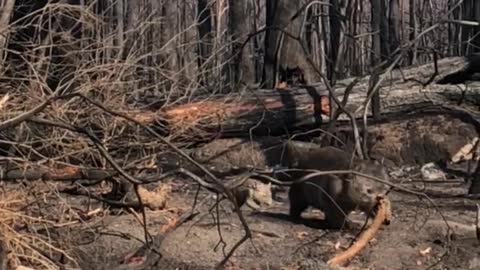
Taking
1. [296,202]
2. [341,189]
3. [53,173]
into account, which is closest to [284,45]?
[296,202]

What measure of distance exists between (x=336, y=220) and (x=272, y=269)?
1.21 m

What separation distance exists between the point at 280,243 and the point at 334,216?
0.62 metres

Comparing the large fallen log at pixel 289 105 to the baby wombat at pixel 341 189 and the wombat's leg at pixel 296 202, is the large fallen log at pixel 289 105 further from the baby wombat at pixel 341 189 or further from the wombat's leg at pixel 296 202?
the baby wombat at pixel 341 189

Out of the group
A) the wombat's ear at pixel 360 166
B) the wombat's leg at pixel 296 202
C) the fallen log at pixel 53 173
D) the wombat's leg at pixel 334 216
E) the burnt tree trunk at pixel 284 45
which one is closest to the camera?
the fallen log at pixel 53 173

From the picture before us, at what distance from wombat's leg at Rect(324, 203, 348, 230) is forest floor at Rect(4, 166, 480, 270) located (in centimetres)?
9

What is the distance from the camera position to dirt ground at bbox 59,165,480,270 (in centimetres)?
684

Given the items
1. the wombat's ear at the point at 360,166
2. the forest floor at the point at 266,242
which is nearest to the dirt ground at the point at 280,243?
the forest floor at the point at 266,242

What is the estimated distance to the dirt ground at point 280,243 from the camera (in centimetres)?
684

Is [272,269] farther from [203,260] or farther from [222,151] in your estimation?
[222,151]

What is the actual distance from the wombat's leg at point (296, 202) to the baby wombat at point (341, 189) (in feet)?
0.24

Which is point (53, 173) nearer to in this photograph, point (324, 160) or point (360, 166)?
point (324, 160)

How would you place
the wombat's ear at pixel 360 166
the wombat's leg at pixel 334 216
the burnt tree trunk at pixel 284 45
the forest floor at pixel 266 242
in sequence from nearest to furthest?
1. the forest floor at pixel 266 242
2. the wombat's ear at pixel 360 166
3. the wombat's leg at pixel 334 216
4. the burnt tree trunk at pixel 284 45

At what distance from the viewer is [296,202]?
8172 millimetres

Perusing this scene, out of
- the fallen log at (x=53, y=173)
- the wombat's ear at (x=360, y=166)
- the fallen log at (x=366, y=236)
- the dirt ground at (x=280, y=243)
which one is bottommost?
the dirt ground at (x=280, y=243)
